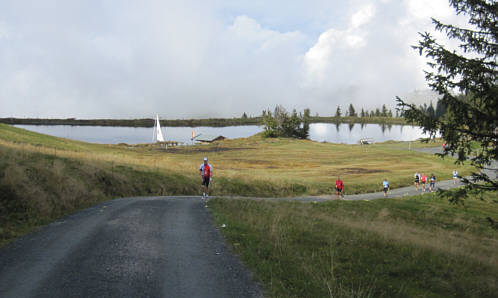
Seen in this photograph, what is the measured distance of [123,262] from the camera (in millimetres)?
6922

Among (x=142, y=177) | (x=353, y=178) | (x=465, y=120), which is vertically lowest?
(x=353, y=178)

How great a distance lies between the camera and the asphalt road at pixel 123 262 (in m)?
5.72

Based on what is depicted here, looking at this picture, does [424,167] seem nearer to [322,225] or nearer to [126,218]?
[322,225]

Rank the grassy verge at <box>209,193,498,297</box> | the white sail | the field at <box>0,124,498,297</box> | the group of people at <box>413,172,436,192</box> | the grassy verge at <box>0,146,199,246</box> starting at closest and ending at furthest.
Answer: the grassy verge at <box>209,193,498,297</box>
the field at <box>0,124,498,297</box>
the grassy verge at <box>0,146,199,246</box>
the group of people at <box>413,172,436,192</box>
the white sail

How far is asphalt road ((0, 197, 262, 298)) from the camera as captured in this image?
18.8ft

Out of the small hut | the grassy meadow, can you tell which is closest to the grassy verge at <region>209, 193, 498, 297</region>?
the grassy meadow

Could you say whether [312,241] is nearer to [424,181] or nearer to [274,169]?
[424,181]

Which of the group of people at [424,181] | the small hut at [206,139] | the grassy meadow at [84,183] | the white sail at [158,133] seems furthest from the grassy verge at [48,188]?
the small hut at [206,139]

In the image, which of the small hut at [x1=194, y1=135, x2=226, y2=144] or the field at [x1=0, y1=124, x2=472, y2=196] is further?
the small hut at [x1=194, y1=135, x2=226, y2=144]

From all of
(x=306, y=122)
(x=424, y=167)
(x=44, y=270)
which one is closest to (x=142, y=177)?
(x=44, y=270)

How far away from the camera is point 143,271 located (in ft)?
21.3

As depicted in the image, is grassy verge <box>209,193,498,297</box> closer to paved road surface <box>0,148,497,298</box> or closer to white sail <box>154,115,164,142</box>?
paved road surface <box>0,148,497,298</box>

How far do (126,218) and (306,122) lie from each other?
14136cm

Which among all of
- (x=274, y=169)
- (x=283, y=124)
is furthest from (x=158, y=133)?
(x=274, y=169)
